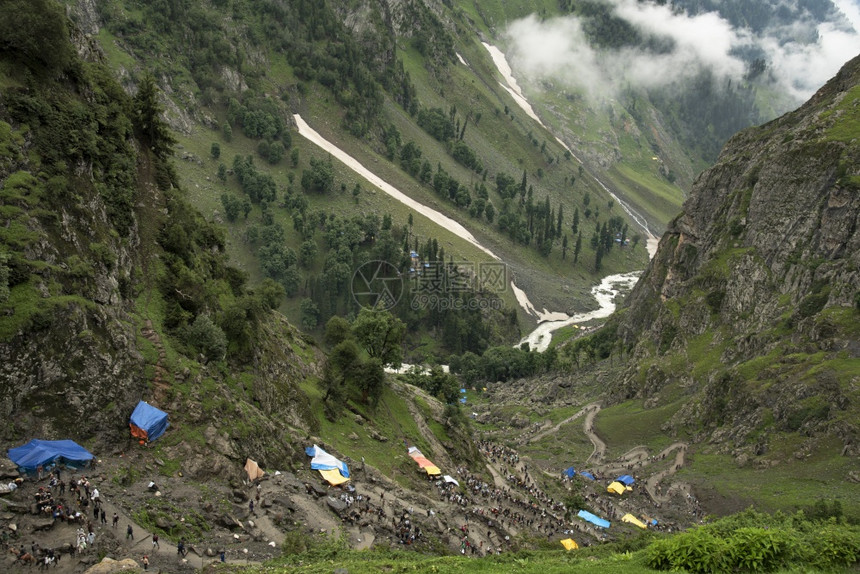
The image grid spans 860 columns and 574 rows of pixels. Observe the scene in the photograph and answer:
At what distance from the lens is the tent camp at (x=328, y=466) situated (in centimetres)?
5147

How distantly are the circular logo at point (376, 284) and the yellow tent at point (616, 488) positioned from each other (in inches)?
4176

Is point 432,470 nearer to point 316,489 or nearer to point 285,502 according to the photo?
point 316,489

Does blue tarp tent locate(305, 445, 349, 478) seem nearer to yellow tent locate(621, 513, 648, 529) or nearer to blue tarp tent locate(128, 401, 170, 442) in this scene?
blue tarp tent locate(128, 401, 170, 442)

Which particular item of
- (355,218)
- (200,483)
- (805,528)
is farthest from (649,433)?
(355,218)

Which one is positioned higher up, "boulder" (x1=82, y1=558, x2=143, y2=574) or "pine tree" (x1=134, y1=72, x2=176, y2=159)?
"pine tree" (x1=134, y1=72, x2=176, y2=159)

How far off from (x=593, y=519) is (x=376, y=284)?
12460cm

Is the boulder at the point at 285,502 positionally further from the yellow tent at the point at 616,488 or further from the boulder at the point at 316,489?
the yellow tent at the point at 616,488

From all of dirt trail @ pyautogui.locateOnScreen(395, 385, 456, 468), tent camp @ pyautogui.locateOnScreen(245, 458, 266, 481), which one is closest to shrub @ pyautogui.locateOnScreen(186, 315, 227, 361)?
tent camp @ pyautogui.locateOnScreen(245, 458, 266, 481)

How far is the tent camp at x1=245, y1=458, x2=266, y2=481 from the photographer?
44844mm

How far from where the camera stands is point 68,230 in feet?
149

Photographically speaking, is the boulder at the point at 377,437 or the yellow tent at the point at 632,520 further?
the yellow tent at the point at 632,520

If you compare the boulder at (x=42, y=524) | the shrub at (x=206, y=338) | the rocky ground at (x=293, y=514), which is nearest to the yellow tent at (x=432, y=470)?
the rocky ground at (x=293, y=514)

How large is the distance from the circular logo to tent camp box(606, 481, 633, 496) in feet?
348

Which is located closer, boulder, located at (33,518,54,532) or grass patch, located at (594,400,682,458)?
boulder, located at (33,518,54,532)
